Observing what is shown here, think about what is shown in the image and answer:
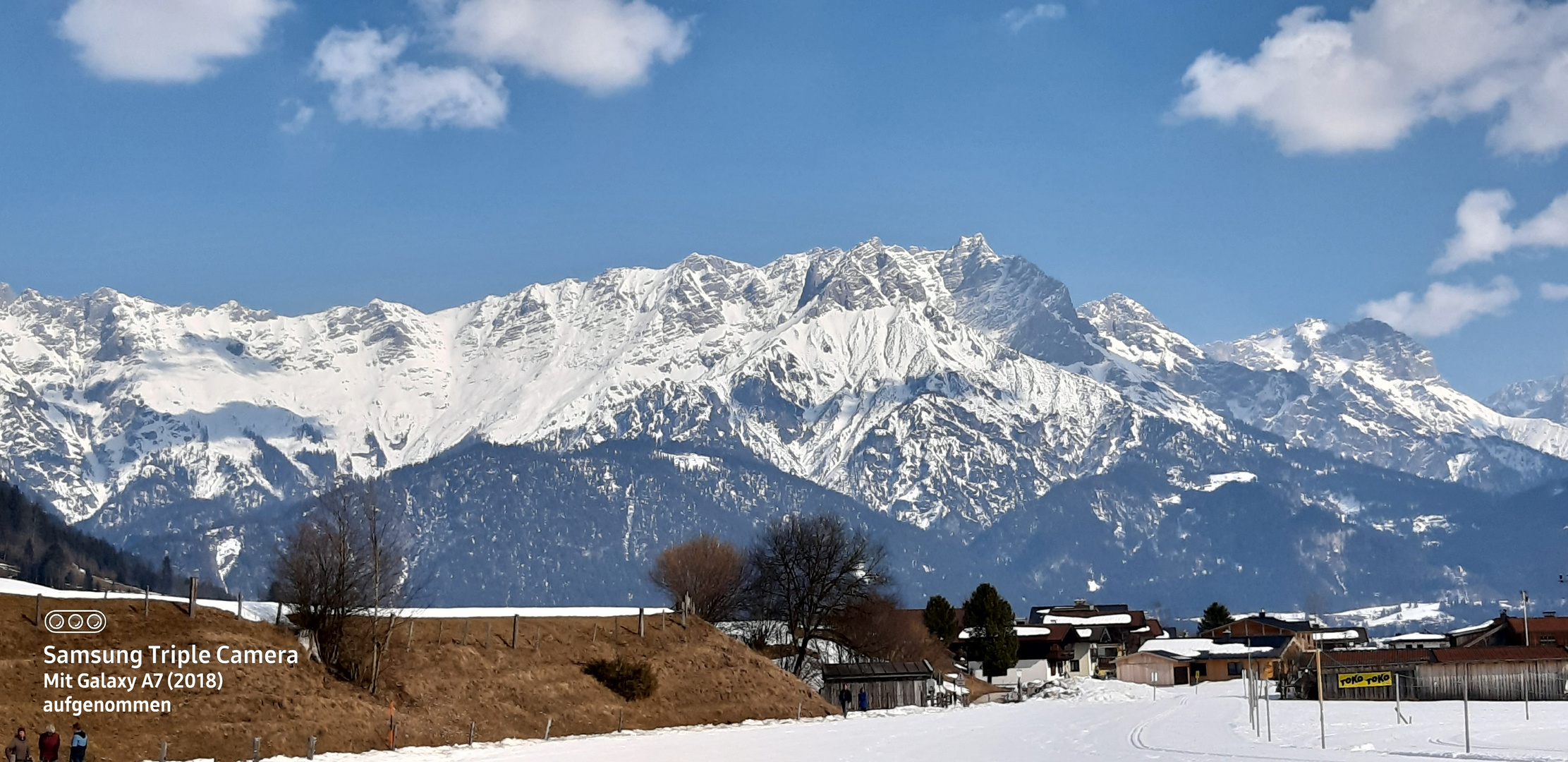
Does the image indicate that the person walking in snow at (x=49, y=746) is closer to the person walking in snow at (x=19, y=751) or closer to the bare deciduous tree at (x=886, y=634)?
the person walking in snow at (x=19, y=751)

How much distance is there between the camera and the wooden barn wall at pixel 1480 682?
327 ft

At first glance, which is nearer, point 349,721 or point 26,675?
point 26,675

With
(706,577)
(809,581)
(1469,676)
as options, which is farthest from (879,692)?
(1469,676)

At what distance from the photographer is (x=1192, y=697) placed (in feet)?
435

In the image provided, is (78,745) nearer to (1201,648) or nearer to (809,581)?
(809,581)

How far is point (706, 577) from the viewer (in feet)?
425

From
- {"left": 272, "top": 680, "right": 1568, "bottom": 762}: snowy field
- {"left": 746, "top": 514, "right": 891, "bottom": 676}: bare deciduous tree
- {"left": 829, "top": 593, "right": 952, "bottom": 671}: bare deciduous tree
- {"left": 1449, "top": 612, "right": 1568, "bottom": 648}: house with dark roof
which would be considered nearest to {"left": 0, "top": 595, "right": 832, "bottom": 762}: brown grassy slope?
{"left": 272, "top": 680, "right": 1568, "bottom": 762}: snowy field

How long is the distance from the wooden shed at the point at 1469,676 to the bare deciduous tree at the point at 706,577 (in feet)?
157

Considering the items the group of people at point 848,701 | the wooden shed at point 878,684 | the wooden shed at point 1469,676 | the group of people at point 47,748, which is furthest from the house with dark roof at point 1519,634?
the group of people at point 47,748

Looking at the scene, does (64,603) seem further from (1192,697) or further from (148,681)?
(1192,697)

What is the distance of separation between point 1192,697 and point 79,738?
10545cm

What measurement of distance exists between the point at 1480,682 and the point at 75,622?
86.9 metres

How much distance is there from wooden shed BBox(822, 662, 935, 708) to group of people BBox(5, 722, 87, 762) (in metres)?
58.4

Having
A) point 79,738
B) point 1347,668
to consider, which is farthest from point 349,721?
point 1347,668
